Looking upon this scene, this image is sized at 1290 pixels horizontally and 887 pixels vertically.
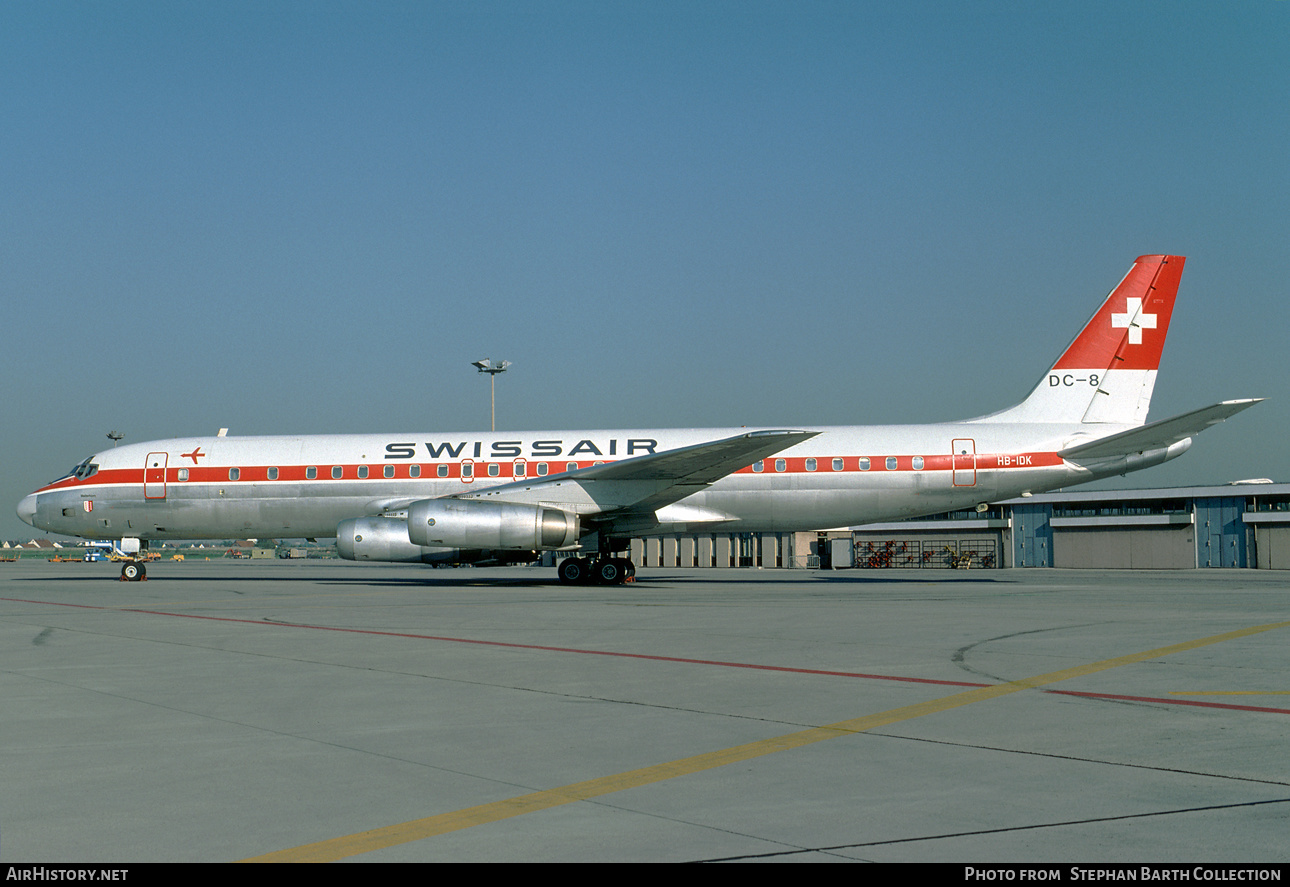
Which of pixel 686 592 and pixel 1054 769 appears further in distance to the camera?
pixel 686 592

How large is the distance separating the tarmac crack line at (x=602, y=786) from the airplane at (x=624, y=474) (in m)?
15.2

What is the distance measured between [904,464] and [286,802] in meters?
21.9

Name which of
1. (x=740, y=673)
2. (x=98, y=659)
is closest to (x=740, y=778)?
(x=740, y=673)

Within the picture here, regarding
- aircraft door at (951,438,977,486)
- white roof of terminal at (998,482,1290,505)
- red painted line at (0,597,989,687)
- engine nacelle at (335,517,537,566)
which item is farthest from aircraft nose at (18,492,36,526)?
white roof of terminal at (998,482,1290,505)

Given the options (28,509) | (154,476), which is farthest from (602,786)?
(28,509)

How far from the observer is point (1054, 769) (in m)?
5.06

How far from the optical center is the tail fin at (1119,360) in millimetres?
25875

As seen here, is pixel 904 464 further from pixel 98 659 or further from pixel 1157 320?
pixel 98 659

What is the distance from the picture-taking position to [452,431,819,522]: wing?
2358 centimetres

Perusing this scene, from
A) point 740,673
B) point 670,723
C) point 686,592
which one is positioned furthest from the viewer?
point 686,592

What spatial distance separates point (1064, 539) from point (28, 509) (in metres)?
44.7

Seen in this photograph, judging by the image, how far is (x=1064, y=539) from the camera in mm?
51250

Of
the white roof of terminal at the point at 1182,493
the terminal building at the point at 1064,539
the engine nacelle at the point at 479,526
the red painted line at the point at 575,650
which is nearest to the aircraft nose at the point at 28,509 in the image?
the engine nacelle at the point at 479,526

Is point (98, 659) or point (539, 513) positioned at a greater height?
point (539, 513)
